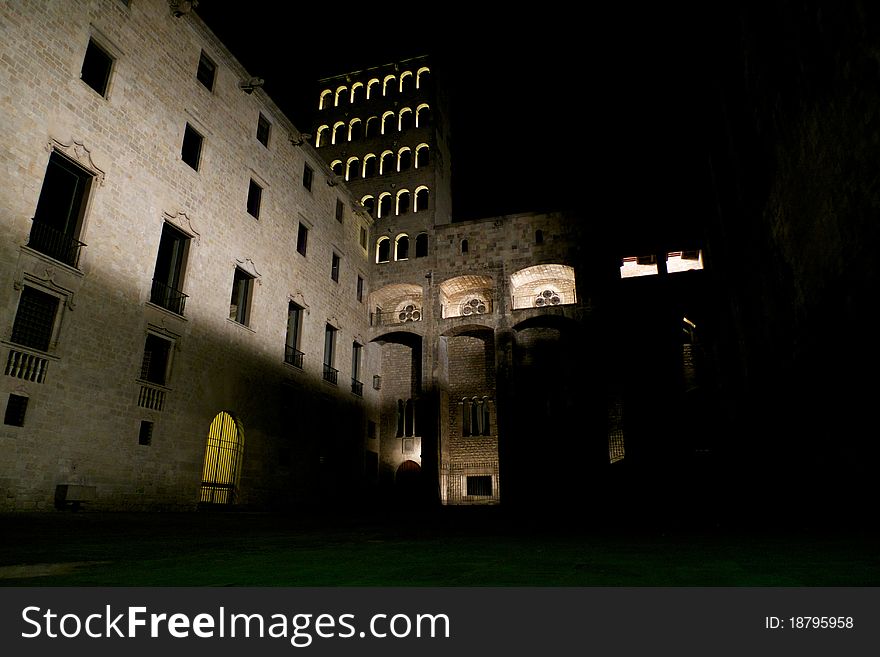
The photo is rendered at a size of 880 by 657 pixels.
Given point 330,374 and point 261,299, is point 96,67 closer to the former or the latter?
point 261,299

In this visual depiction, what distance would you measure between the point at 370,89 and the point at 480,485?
956 inches

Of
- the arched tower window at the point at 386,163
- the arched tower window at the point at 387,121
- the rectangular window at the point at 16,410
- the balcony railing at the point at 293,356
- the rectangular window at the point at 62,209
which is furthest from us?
the arched tower window at the point at 387,121

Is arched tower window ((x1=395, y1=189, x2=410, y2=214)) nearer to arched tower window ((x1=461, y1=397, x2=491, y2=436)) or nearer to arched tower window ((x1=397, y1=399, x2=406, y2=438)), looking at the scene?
arched tower window ((x1=397, y1=399, x2=406, y2=438))

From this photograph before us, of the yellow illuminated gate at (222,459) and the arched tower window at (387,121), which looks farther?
the arched tower window at (387,121)

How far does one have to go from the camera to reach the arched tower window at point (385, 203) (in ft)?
98.4

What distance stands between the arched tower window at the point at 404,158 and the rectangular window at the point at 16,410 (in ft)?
75.1

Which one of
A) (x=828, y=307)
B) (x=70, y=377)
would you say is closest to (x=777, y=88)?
(x=828, y=307)

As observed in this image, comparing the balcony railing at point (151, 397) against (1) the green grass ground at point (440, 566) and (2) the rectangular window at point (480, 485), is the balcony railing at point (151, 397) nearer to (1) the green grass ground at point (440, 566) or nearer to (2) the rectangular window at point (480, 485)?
(1) the green grass ground at point (440, 566)

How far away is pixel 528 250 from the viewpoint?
87.8 feet

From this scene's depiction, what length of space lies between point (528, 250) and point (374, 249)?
328 inches

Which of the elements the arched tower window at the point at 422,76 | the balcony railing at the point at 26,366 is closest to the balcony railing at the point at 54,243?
the balcony railing at the point at 26,366

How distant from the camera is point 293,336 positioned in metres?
21.5

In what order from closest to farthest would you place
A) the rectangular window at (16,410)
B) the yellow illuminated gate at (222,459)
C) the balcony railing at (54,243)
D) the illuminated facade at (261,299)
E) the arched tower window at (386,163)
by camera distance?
1. the rectangular window at (16,410)
2. the balcony railing at (54,243)
3. the illuminated facade at (261,299)
4. the yellow illuminated gate at (222,459)
5. the arched tower window at (386,163)

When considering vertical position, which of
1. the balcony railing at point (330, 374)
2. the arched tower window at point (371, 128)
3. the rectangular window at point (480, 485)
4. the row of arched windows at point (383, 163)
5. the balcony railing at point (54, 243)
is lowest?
the rectangular window at point (480, 485)
